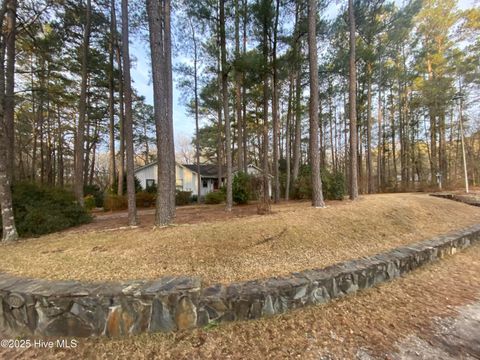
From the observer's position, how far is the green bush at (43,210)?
5.47 meters

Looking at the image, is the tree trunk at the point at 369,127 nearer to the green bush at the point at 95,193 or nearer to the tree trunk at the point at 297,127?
the tree trunk at the point at 297,127

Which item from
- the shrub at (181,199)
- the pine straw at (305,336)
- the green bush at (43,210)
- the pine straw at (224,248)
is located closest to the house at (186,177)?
the shrub at (181,199)

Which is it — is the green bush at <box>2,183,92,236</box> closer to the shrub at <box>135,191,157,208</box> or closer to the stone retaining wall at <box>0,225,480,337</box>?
the stone retaining wall at <box>0,225,480,337</box>

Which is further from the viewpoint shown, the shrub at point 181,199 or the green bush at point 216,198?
the shrub at point 181,199

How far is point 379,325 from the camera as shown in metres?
2.35

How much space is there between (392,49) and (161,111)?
16.2 m

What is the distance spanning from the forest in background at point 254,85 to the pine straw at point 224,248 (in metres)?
1.45

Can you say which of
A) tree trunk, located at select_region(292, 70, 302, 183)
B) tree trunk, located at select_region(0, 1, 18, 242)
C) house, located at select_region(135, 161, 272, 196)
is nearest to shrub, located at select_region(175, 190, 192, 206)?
house, located at select_region(135, 161, 272, 196)

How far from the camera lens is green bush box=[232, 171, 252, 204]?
354 inches

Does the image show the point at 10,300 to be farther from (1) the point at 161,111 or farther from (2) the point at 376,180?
(2) the point at 376,180

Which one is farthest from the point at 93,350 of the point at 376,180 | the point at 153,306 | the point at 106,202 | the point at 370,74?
the point at 376,180

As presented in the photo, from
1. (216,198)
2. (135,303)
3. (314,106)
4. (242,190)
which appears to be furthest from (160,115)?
(216,198)

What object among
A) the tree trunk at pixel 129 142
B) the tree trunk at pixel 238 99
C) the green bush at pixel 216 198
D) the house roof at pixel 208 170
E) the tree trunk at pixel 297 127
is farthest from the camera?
the house roof at pixel 208 170

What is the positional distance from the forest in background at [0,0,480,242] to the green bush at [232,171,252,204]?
3.79ft
